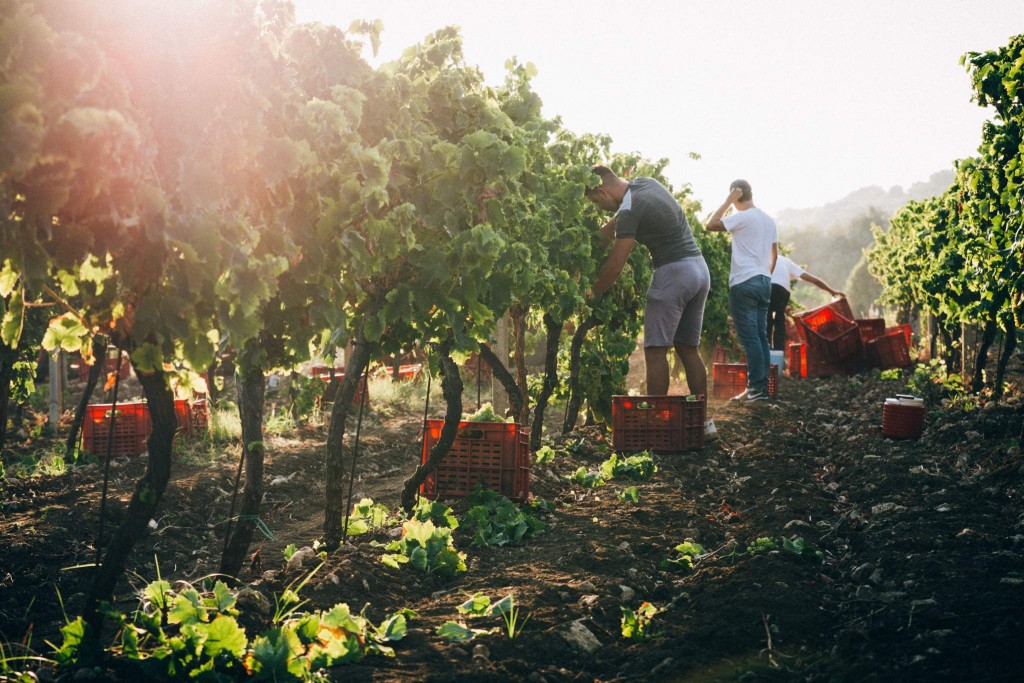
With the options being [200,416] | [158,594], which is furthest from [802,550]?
[200,416]

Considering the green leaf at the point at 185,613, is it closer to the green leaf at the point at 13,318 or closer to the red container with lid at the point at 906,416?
the green leaf at the point at 13,318

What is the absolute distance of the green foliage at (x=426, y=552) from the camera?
367cm

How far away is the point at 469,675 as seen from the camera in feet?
8.34

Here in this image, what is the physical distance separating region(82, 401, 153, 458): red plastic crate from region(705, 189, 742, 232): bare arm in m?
5.53

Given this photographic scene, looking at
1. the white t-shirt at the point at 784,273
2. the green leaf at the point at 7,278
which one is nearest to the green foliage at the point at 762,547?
the green leaf at the point at 7,278

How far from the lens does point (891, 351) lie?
1189 cm

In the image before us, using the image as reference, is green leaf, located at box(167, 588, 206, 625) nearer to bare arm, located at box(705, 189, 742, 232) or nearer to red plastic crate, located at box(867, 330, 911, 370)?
bare arm, located at box(705, 189, 742, 232)

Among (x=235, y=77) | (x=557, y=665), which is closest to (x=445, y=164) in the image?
(x=235, y=77)

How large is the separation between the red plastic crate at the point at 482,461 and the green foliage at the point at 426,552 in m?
0.98

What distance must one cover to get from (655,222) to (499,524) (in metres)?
2.80

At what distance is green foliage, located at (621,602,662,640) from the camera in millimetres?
2961

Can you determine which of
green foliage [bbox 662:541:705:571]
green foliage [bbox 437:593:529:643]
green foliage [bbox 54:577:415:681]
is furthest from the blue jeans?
green foliage [bbox 54:577:415:681]

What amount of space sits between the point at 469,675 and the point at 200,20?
6.66 ft

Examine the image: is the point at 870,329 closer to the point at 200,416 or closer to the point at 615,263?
the point at 615,263
